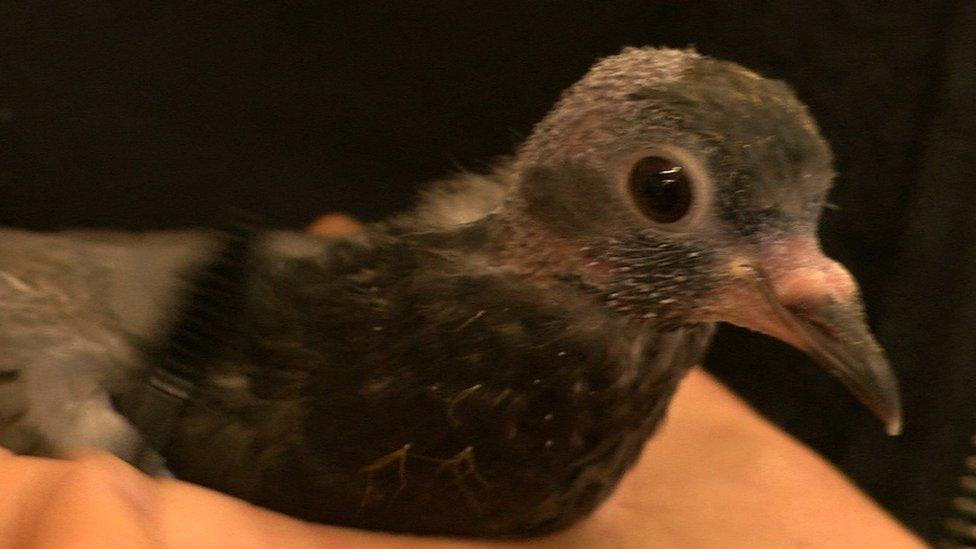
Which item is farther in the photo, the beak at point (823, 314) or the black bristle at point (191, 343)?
the black bristle at point (191, 343)

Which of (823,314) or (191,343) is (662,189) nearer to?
(823,314)

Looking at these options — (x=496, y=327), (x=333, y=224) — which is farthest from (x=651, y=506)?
(x=333, y=224)

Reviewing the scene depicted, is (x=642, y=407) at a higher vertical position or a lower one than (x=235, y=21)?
lower

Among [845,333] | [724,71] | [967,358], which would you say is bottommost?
[967,358]

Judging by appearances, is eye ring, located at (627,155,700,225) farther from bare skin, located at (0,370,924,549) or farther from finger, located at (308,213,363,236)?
finger, located at (308,213,363,236)

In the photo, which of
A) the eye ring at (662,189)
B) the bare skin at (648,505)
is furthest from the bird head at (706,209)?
the bare skin at (648,505)

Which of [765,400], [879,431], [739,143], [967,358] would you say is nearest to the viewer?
[739,143]

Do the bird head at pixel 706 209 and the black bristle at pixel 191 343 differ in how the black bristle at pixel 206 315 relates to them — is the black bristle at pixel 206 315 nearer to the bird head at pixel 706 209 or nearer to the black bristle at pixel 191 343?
the black bristle at pixel 191 343

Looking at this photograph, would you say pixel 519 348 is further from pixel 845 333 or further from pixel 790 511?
pixel 790 511

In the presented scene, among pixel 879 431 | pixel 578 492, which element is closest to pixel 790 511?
pixel 879 431
